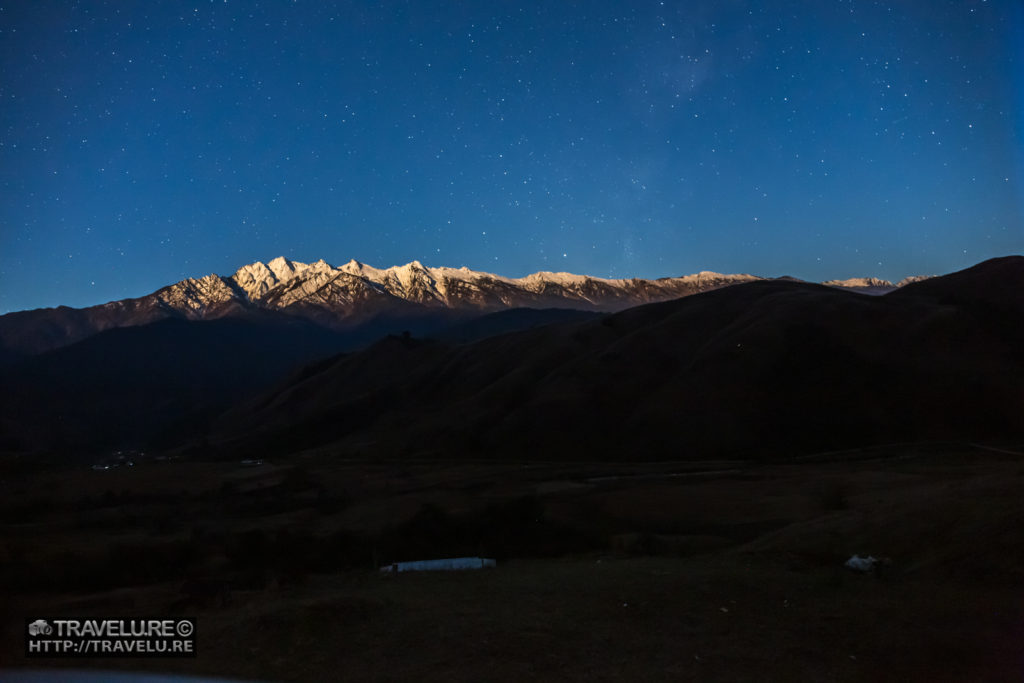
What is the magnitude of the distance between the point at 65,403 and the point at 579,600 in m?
173

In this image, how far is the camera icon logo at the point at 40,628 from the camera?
13109 millimetres

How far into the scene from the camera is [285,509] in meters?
39.3

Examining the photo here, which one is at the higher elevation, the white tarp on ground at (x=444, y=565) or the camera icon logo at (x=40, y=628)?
the camera icon logo at (x=40, y=628)

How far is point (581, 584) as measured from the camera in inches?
637

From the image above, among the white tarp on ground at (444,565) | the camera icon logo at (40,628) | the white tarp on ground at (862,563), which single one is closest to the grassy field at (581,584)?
the white tarp on ground at (862,563)

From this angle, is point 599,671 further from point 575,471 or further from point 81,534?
point 575,471

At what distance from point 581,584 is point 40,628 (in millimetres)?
10916

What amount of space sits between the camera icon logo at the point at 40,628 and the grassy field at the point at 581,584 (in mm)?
595

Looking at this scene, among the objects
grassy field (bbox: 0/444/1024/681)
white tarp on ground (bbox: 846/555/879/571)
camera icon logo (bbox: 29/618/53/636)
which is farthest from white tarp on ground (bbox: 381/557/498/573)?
white tarp on ground (bbox: 846/555/879/571)

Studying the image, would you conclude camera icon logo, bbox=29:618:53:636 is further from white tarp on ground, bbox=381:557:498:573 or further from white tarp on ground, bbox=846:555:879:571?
white tarp on ground, bbox=846:555:879:571

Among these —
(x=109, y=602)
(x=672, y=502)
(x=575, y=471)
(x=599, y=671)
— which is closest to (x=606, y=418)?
(x=575, y=471)

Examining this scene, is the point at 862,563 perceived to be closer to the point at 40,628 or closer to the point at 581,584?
the point at 581,584

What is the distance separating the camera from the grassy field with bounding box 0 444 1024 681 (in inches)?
445

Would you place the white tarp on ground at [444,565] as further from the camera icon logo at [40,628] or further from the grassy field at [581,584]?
the camera icon logo at [40,628]
